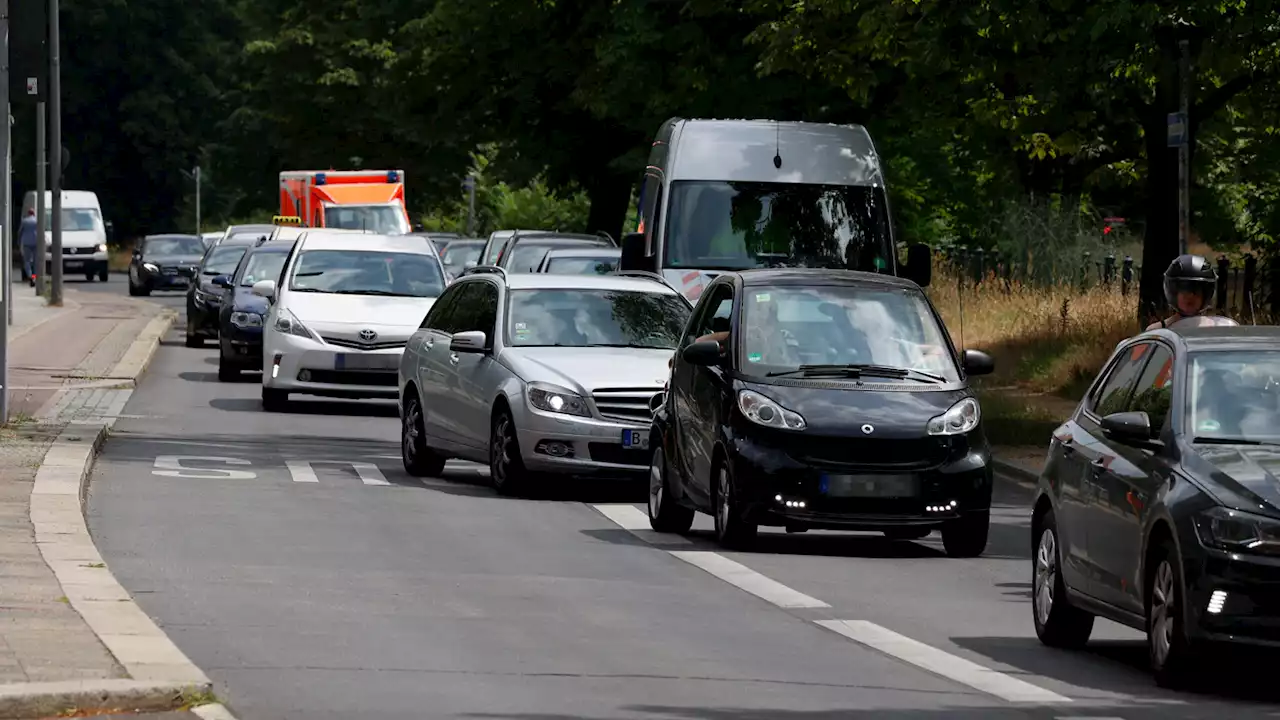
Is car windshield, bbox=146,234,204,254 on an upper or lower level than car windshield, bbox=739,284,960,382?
lower

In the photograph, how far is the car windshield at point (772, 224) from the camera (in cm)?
2388

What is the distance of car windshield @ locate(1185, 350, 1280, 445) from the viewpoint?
974 centimetres

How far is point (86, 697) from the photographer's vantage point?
318 inches

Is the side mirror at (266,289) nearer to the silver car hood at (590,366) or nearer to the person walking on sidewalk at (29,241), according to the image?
the silver car hood at (590,366)

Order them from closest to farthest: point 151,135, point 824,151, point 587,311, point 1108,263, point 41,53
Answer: point 587,311 → point 41,53 → point 824,151 → point 1108,263 → point 151,135

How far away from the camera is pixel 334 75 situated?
83188 millimetres

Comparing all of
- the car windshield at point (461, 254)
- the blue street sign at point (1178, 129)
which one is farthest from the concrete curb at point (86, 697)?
the car windshield at point (461, 254)

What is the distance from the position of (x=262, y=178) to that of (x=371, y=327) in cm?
6707

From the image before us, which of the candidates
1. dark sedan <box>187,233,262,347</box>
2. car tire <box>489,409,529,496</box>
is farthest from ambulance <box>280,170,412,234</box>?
car tire <box>489,409,529,496</box>

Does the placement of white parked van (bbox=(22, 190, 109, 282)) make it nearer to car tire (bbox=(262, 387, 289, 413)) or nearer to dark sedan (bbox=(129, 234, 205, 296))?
dark sedan (bbox=(129, 234, 205, 296))

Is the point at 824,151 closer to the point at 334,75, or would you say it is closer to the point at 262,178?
the point at 334,75

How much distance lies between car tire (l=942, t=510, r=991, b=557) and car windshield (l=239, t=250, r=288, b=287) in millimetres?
18139

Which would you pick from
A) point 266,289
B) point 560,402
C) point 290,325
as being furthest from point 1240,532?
point 266,289

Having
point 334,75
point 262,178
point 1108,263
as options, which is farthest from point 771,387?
point 262,178
